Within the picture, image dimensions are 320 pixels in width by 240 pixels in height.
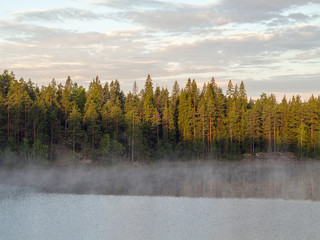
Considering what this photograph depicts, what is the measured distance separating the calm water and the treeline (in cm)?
4392

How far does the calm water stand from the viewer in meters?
30.1

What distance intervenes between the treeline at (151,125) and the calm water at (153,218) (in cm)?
4392

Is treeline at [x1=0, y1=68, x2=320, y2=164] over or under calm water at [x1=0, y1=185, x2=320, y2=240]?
over

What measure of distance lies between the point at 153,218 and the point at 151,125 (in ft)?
249

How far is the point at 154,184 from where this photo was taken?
60.8 m

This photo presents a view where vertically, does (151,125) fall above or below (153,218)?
above

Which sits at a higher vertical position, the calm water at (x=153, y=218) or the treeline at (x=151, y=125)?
the treeline at (x=151, y=125)

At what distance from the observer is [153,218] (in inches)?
1389

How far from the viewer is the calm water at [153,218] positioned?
3011 centimetres

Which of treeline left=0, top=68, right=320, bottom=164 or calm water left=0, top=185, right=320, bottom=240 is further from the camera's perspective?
treeline left=0, top=68, right=320, bottom=164

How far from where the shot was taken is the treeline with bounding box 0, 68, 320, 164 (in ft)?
294

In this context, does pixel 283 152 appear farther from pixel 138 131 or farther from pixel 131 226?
pixel 131 226

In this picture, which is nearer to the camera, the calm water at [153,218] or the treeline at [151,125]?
the calm water at [153,218]

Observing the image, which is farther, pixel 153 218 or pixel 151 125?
pixel 151 125
